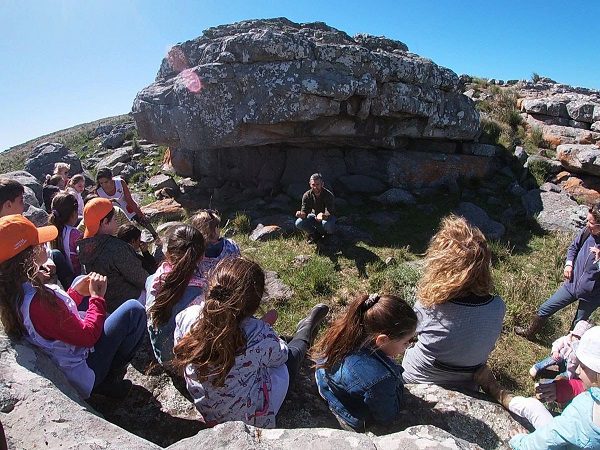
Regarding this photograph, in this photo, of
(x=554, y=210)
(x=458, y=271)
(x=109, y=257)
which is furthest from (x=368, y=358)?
(x=554, y=210)

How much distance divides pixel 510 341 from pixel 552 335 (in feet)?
2.03

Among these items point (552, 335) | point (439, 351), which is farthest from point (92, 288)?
point (552, 335)

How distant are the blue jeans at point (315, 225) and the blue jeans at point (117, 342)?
4.54m

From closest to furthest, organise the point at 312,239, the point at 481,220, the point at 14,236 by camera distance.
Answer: the point at 14,236, the point at 312,239, the point at 481,220

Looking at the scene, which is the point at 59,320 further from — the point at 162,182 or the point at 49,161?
the point at 49,161

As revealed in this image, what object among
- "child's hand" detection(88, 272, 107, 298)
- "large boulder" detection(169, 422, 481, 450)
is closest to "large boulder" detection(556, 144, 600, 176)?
"large boulder" detection(169, 422, 481, 450)

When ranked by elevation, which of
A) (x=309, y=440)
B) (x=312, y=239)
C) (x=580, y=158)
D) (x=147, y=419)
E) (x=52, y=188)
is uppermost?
(x=580, y=158)

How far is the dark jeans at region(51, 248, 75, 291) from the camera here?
166 inches

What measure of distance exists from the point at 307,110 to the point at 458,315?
21.6 feet

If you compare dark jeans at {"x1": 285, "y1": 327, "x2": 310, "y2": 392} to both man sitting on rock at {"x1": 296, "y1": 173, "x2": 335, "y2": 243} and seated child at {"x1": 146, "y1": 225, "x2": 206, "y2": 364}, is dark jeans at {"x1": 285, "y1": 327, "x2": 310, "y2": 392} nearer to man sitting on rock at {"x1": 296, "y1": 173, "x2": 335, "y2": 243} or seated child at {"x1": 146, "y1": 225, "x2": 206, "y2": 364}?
seated child at {"x1": 146, "y1": 225, "x2": 206, "y2": 364}

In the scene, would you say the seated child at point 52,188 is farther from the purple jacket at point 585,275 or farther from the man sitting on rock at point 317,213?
the purple jacket at point 585,275

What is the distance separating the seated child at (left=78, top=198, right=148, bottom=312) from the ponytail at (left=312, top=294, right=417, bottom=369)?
2.23 meters

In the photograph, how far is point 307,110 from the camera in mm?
8680

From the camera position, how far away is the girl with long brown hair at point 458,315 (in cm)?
300
